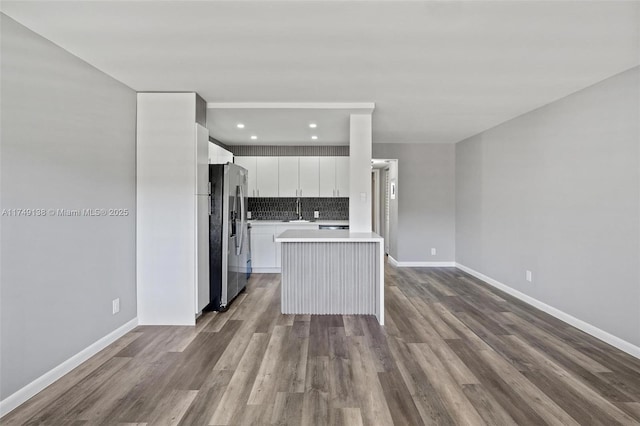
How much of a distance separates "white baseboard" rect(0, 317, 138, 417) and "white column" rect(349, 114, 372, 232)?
8.96 ft

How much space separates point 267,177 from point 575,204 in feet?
15.3

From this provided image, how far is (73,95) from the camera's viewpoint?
252cm

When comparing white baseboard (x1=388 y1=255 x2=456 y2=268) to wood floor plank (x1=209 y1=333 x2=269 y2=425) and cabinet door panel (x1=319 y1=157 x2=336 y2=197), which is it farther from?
wood floor plank (x1=209 y1=333 x2=269 y2=425)

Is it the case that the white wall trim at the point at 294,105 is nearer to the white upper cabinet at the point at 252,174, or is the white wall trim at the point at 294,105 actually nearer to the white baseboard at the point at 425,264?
the white upper cabinet at the point at 252,174

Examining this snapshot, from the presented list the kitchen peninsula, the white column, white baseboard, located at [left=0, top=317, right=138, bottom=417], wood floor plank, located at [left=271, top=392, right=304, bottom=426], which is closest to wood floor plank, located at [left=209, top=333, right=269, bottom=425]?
wood floor plank, located at [left=271, top=392, right=304, bottom=426]

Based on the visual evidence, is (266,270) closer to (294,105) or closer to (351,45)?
(294,105)

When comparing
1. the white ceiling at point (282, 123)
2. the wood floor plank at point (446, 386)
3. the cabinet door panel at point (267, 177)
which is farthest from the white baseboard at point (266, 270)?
the wood floor plank at point (446, 386)

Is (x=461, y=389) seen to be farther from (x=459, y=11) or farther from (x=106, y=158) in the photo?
(x=106, y=158)

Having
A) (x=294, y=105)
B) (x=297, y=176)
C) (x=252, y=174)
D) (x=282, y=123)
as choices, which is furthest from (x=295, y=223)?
(x=294, y=105)

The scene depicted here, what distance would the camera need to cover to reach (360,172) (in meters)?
3.96

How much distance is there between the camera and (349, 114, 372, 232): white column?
3.94 metres

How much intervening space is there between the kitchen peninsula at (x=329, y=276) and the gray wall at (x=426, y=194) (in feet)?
9.29

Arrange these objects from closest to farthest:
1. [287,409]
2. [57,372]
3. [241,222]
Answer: [287,409], [57,372], [241,222]

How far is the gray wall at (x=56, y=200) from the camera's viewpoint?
2018 millimetres
